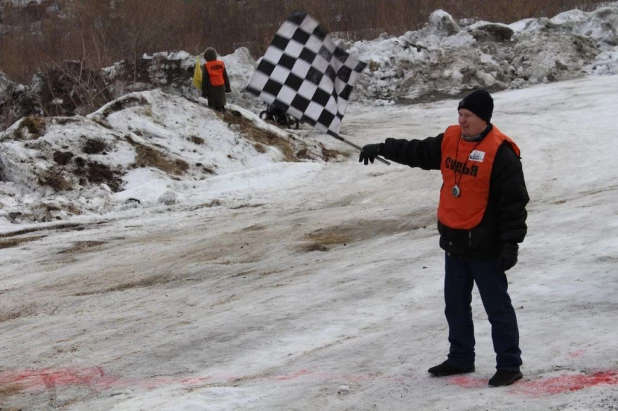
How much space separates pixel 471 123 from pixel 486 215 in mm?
533

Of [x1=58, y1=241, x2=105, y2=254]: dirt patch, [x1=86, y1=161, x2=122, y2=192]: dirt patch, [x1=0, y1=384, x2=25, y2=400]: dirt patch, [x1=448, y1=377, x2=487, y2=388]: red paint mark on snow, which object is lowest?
[x1=58, y1=241, x2=105, y2=254]: dirt patch

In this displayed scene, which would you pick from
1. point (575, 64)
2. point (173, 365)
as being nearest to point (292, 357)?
point (173, 365)

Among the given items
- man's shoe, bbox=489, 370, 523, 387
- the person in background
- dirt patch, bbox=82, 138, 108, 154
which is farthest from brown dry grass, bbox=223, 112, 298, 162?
man's shoe, bbox=489, 370, 523, 387

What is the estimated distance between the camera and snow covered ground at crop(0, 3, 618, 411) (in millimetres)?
5379

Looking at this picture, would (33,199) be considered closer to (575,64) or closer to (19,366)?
(19,366)

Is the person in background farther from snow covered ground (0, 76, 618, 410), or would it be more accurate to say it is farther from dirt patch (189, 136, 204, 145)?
snow covered ground (0, 76, 618, 410)

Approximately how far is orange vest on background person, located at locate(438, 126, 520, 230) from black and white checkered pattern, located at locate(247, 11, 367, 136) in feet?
4.57

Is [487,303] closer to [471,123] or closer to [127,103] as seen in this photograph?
[471,123]

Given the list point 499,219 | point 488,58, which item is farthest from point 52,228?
point 488,58

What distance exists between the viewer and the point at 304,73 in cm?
616

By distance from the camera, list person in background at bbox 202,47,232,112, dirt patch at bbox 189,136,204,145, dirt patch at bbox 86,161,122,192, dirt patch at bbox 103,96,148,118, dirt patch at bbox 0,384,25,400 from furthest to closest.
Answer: person in background at bbox 202,47,232,112
dirt patch at bbox 103,96,148,118
dirt patch at bbox 189,136,204,145
dirt patch at bbox 86,161,122,192
dirt patch at bbox 0,384,25,400

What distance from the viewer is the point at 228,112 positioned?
53.4 feet

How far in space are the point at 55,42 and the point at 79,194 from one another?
27553 millimetres

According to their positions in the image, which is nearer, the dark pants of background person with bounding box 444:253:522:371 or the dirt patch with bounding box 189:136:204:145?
the dark pants of background person with bounding box 444:253:522:371
